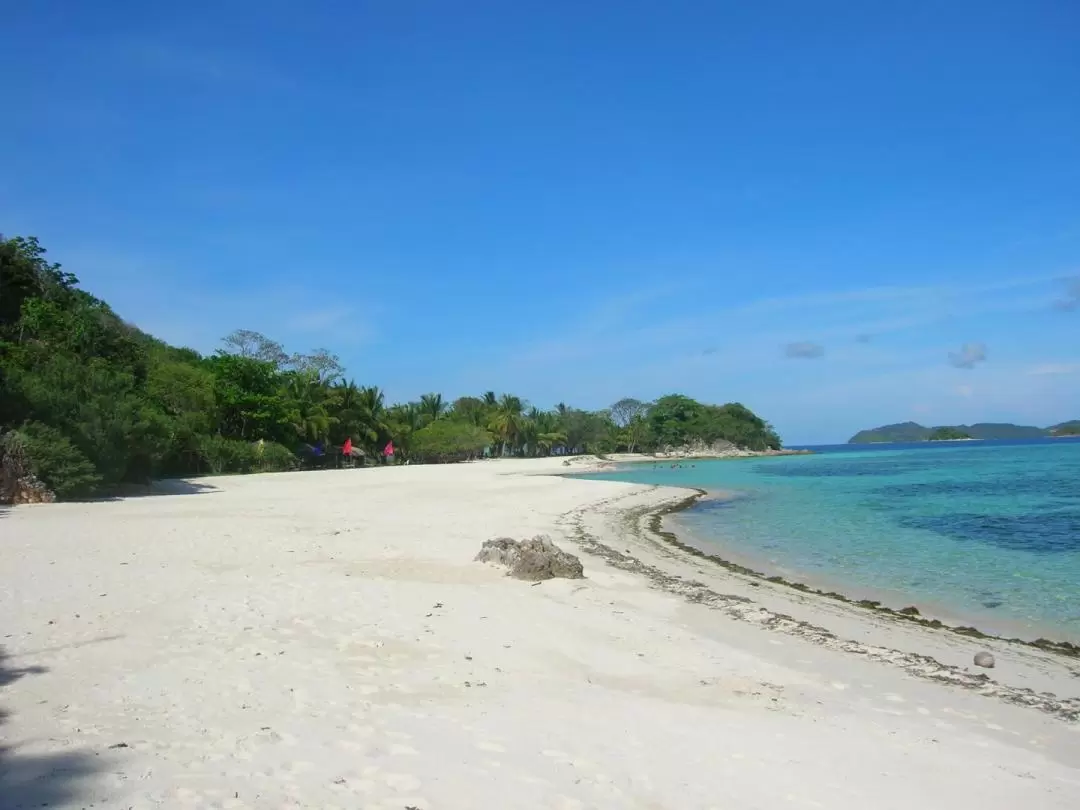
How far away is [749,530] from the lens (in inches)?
867

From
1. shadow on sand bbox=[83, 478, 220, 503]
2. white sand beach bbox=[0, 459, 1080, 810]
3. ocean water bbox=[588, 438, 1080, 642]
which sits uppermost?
shadow on sand bbox=[83, 478, 220, 503]

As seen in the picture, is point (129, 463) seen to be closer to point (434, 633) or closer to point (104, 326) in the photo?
point (104, 326)

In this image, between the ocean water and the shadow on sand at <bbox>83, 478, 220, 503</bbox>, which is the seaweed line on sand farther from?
the shadow on sand at <bbox>83, 478, 220, 503</bbox>

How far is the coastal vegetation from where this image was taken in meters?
20.9

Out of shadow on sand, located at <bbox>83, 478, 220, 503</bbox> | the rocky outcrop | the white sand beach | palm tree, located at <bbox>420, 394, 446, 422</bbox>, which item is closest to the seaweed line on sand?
the white sand beach

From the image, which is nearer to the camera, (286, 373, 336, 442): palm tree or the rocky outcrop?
the rocky outcrop

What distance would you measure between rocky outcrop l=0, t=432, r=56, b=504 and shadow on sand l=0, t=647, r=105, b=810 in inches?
696

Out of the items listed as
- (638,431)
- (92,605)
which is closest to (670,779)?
(92,605)

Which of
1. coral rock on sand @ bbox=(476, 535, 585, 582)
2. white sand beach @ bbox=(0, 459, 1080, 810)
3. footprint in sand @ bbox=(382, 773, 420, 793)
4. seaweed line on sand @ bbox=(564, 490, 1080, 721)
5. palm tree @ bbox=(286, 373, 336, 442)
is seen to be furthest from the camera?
palm tree @ bbox=(286, 373, 336, 442)

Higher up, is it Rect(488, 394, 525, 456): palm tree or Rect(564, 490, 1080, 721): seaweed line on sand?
Rect(488, 394, 525, 456): palm tree

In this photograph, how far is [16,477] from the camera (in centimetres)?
1841

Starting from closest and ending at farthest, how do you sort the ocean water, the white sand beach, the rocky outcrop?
the white sand beach, the ocean water, the rocky outcrop

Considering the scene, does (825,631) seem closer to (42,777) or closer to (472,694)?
(472,694)

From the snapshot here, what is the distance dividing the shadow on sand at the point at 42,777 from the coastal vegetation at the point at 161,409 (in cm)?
1810
